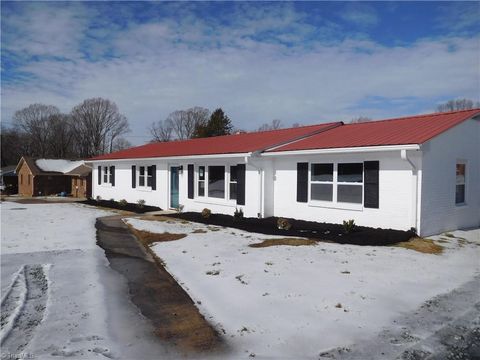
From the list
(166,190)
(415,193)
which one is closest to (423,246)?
(415,193)

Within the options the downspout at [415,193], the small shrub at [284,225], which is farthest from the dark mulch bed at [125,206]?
the downspout at [415,193]

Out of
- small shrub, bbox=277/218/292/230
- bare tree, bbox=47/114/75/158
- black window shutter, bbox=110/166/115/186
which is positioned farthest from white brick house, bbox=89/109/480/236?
bare tree, bbox=47/114/75/158

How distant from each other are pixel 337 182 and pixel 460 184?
3855 mm

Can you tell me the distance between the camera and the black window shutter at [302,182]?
1283 centimetres

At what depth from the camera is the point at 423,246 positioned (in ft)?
29.7

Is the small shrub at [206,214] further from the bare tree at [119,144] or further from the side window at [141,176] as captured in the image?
the bare tree at [119,144]

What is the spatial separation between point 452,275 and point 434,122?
657 centimetres

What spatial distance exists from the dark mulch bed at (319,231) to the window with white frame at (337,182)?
2.91ft

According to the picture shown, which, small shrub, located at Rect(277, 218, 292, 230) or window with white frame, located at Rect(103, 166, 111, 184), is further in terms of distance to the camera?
window with white frame, located at Rect(103, 166, 111, 184)

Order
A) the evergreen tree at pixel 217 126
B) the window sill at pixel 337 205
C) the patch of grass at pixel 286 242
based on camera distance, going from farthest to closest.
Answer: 1. the evergreen tree at pixel 217 126
2. the window sill at pixel 337 205
3. the patch of grass at pixel 286 242

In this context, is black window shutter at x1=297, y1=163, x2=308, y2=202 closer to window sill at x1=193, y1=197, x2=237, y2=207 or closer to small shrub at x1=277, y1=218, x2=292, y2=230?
small shrub at x1=277, y1=218, x2=292, y2=230

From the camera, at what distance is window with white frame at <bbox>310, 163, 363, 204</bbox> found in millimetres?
11555

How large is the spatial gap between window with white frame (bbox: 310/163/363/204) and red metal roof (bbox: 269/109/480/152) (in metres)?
0.72

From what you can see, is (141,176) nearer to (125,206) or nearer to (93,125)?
(125,206)
